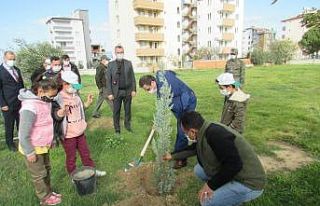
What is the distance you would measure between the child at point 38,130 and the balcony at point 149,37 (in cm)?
4722

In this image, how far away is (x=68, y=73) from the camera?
432 cm

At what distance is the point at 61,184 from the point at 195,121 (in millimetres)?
2886

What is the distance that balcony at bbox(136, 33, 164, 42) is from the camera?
4989 centimetres

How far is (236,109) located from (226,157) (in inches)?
83.2

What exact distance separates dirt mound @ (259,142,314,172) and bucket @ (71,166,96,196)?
2906 mm

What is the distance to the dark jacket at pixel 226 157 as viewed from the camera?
2.77m

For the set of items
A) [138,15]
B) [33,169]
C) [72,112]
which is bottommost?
Answer: [33,169]

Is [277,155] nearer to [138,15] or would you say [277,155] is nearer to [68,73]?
[68,73]

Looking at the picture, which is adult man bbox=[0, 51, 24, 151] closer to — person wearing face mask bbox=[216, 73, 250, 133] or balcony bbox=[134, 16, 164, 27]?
person wearing face mask bbox=[216, 73, 250, 133]

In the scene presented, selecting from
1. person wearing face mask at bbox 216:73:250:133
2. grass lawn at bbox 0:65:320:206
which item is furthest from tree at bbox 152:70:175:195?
person wearing face mask at bbox 216:73:250:133

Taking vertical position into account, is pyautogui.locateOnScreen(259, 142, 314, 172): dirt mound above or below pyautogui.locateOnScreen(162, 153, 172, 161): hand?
below

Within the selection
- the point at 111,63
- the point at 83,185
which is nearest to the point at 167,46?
the point at 111,63

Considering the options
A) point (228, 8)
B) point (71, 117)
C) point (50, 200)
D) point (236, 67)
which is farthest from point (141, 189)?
point (228, 8)

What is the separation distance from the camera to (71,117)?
4.53 m
